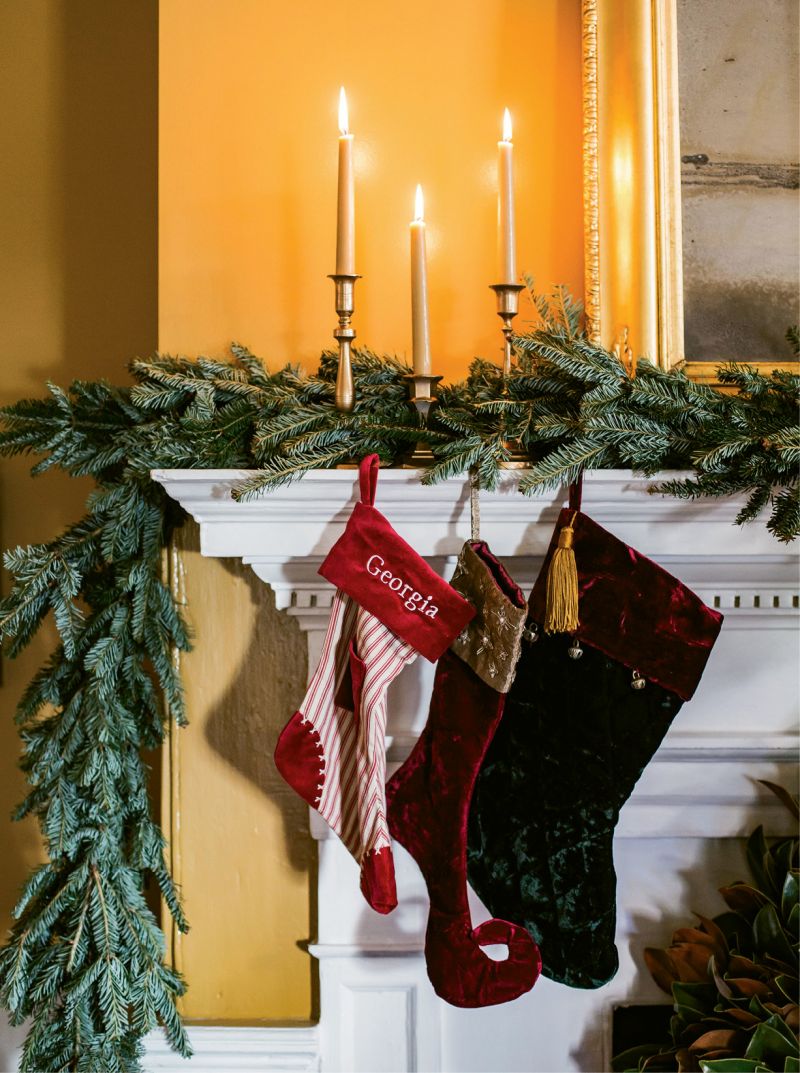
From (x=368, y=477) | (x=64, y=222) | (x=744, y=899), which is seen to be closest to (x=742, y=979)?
(x=744, y=899)

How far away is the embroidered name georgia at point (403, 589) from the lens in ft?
3.04

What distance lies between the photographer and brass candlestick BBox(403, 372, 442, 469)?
965 mm

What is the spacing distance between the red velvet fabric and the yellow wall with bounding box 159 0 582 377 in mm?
277

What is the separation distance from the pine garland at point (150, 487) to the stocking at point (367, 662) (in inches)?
4.3

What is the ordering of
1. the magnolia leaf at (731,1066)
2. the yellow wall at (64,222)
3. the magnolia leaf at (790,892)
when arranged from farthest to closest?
the yellow wall at (64,222)
the magnolia leaf at (790,892)
the magnolia leaf at (731,1066)

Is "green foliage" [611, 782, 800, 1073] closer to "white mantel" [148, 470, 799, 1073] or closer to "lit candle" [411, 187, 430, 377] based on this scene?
"white mantel" [148, 470, 799, 1073]

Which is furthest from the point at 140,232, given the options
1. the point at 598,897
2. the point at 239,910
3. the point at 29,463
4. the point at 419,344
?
the point at 598,897

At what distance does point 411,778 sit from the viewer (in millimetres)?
981

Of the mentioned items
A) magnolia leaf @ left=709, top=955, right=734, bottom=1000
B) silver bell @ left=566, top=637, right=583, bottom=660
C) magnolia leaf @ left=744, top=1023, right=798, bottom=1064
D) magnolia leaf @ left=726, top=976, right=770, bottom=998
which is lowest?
magnolia leaf @ left=744, top=1023, right=798, bottom=1064

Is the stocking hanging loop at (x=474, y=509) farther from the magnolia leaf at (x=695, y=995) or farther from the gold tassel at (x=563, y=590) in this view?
the magnolia leaf at (x=695, y=995)

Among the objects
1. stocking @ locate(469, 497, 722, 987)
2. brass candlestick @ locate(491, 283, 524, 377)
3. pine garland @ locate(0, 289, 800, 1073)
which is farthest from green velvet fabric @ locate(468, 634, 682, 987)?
brass candlestick @ locate(491, 283, 524, 377)

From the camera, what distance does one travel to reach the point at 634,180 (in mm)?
1058

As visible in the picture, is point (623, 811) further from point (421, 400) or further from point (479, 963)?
point (421, 400)

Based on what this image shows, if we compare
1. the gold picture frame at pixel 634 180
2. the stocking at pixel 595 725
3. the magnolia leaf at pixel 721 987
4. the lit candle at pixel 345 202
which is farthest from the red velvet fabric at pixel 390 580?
the magnolia leaf at pixel 721 987
